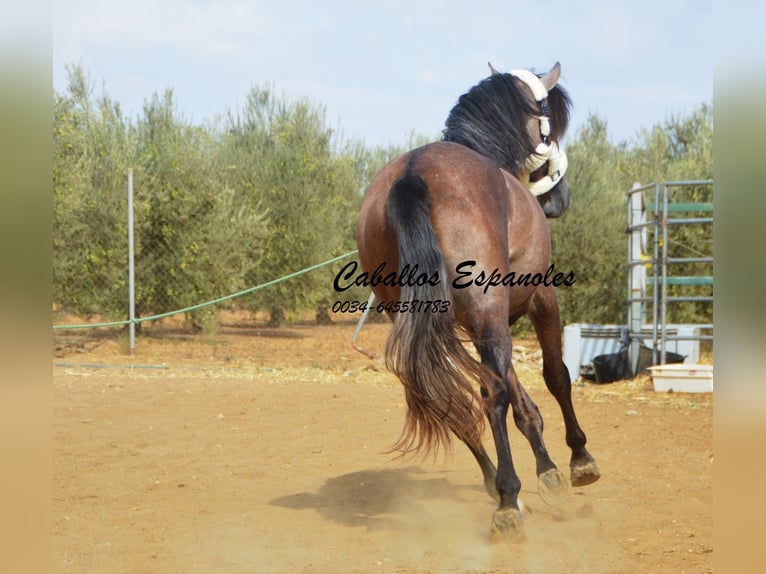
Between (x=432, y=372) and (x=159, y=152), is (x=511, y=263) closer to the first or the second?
(x=432, y=372)

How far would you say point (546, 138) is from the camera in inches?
176

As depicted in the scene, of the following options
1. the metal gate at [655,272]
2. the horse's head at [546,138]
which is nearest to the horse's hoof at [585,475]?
the horse's head at [546,138]

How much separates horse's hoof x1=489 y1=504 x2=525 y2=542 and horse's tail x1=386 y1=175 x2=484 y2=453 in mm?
362

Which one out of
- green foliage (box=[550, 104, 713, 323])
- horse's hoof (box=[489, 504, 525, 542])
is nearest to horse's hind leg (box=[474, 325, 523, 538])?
horse's hoof (box=[489, 504, 525, 542])

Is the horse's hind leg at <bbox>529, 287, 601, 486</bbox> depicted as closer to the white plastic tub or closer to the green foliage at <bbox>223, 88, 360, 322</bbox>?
the white plastic tub

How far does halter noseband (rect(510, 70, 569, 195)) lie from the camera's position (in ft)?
14.4

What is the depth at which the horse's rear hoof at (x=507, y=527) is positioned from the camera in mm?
3270

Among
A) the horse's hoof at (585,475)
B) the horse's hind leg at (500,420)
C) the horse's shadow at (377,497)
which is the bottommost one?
the horse's shadow at (377,497)

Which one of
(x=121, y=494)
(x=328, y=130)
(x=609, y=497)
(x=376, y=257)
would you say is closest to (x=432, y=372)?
(x=376, y=257)

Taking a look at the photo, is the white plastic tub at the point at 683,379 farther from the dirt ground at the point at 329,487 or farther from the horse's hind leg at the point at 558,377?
the horse's hind leg at the point at 558,377

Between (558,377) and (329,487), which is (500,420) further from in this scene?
(329,487)

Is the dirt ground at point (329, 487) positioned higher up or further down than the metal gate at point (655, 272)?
further down

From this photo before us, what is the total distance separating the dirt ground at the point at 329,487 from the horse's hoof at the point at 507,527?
0.04 metres

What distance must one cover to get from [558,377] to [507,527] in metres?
1.35
